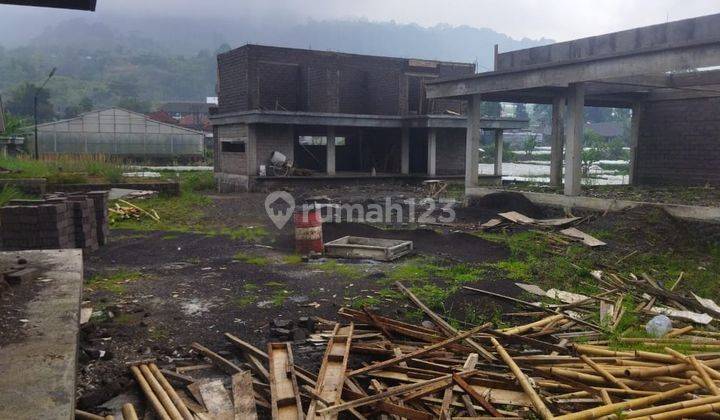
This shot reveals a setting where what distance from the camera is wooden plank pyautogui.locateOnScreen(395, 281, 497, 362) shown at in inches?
205

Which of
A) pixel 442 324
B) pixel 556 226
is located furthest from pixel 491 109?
pixel 442 324

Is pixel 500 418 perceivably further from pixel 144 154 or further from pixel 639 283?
pixel 144 154

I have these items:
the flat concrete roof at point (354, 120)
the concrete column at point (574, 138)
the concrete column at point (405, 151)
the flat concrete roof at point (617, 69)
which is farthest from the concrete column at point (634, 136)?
the concrete column at point (405, 151)

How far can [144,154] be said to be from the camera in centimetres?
4203

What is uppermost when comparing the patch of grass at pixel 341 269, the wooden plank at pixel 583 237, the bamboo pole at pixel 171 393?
the wooden plank at pixel 583 237

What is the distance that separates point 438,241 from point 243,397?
8.25 m

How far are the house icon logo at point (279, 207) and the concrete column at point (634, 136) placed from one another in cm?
1200

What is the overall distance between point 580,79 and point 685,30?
2.37 m

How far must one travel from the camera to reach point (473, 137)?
17.5 metres

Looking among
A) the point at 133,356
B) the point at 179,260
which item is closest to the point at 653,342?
the point at 133,356

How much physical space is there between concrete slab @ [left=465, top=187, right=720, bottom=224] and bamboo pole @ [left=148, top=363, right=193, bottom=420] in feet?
36.5

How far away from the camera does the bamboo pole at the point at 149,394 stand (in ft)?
13.6

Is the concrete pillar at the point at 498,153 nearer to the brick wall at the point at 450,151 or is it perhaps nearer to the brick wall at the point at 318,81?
the brick wall at the point at 450,151

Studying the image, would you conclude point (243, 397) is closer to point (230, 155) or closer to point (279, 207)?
point (279, 207)
